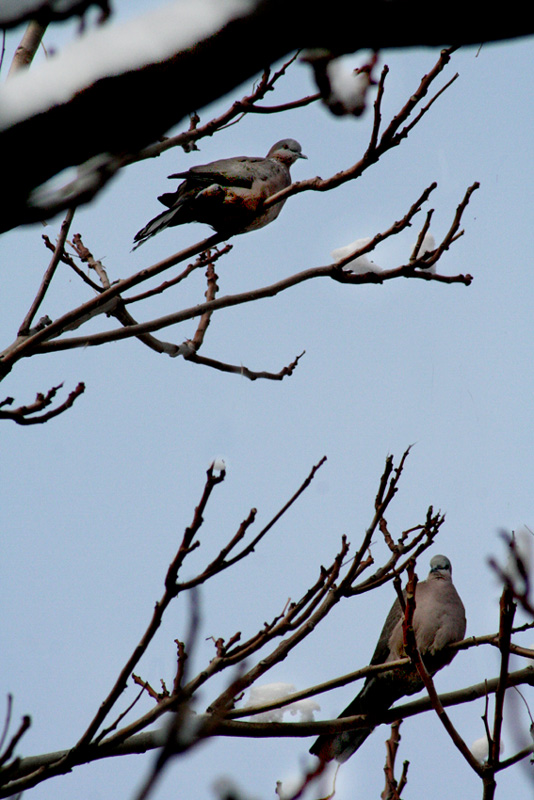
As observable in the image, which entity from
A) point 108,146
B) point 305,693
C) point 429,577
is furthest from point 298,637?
point 429,577

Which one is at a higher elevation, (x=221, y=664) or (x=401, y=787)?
(x=221, y=664)

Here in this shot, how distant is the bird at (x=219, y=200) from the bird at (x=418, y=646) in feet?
6.08

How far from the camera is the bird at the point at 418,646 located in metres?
3.11

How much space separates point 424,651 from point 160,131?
3.52 meters

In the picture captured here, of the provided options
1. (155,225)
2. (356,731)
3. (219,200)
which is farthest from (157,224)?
(356,731)

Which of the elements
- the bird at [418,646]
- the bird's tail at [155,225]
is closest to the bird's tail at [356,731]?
the bird at [418,646]

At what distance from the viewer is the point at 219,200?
3.32 meters

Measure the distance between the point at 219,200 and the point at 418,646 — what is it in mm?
2404

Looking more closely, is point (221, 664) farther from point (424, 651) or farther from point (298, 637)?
point (424, 651)

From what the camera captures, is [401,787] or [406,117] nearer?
[406,117]

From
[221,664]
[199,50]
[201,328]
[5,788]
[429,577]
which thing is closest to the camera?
[199,50]

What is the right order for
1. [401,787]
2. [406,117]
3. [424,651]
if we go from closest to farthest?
[406,117]
[401,787]
[424,651]

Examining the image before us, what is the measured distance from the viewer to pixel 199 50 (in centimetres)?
69

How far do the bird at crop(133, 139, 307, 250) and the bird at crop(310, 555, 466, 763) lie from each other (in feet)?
6.08
